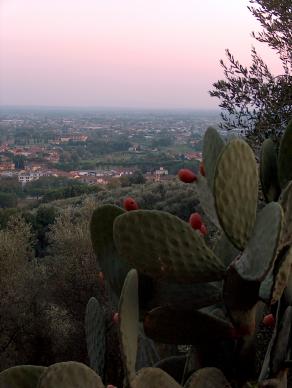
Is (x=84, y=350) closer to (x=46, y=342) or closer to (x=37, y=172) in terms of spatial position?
(x=46, y=342)

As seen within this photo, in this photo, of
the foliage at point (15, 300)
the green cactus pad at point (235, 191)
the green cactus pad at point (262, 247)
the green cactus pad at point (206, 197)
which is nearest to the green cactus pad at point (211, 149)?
the green cactus pad at point (206, 197)

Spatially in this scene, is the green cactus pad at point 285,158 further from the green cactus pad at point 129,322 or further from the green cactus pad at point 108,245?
the green cactus pad at point 129,322

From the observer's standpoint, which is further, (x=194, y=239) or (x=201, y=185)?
(x=201, y=185)

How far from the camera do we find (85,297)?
959 cm

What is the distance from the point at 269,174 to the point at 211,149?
0.74ft

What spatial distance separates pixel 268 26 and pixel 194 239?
4.55 metres

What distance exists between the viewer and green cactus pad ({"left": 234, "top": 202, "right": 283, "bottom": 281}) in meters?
1.26

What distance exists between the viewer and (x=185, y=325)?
1.55 meters

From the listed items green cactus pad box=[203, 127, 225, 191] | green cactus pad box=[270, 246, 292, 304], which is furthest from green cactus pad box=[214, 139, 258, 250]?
green cactus pad box=[203, 127, 225, 191]

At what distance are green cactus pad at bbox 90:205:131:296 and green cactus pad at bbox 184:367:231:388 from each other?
360mm

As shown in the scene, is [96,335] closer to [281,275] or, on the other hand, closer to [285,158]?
[281,275]

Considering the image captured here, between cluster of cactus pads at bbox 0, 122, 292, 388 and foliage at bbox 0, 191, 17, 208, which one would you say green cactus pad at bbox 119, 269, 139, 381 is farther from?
foliage at bbox 0, 191, 17, 208

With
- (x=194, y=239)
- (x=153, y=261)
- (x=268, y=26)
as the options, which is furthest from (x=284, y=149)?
(x=268, y=26)

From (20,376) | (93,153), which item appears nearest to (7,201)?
(93,153)
